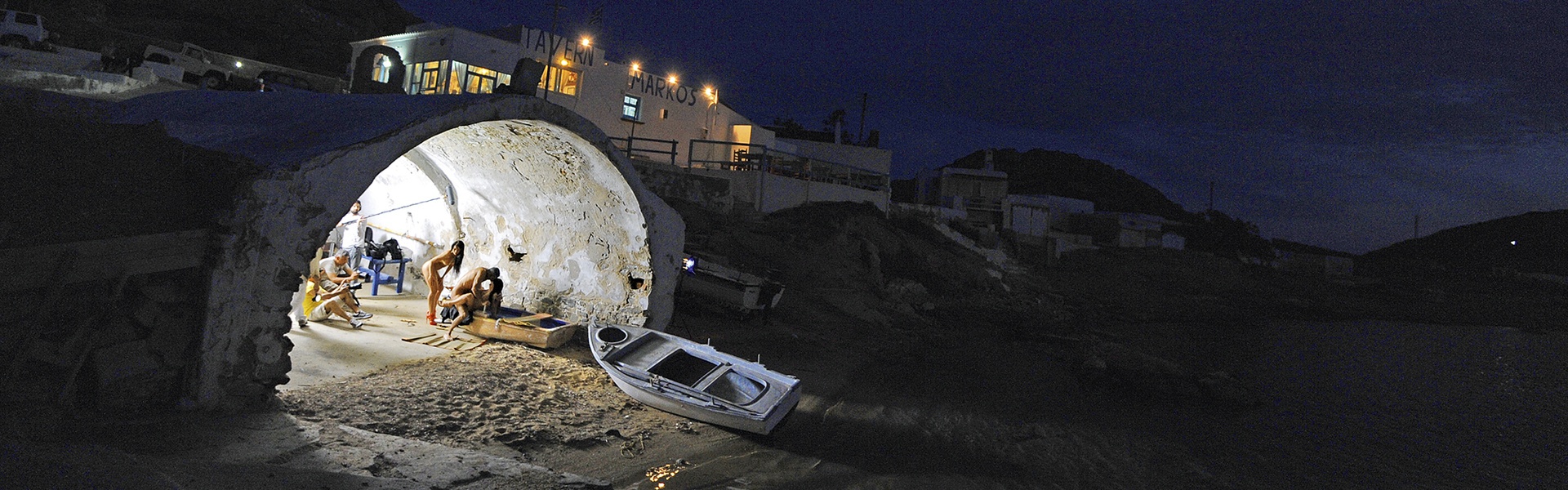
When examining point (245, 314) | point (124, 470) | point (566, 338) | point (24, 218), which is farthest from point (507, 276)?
point (124, 470)

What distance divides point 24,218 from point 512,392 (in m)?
4.82

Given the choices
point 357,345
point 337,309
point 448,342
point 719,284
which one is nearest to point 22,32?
point 337,309

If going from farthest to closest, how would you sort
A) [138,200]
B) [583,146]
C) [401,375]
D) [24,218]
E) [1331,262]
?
1. [1331,262]
2. [583,146]
3. [401,375]
4. [138,200]
5. [24,218]

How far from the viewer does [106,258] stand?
5594 millimetres

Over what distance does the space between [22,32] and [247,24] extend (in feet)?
72.6

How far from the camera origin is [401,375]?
8.91 metres

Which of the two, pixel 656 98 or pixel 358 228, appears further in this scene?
pixel 656 98

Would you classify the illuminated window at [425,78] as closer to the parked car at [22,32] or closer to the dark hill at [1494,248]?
the parked car at [22,32]

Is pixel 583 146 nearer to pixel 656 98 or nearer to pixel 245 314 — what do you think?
pixel 245 314

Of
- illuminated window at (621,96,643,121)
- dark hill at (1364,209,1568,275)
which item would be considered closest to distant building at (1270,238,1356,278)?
dark hill at (1364,209,1568,275)

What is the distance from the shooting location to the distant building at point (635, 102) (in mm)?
23766

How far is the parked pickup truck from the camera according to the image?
2053 cm

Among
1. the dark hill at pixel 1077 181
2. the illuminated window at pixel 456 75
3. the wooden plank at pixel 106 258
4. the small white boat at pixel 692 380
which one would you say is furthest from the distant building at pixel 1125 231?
the wooden plank at pixel 106 258

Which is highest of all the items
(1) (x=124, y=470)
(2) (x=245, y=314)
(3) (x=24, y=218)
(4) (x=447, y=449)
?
(3) (x=24, y=218)
